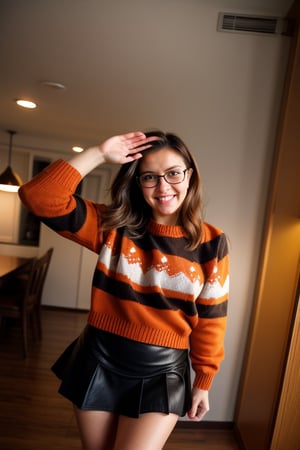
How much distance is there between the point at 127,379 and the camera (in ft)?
3.18

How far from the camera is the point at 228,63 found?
1681mm

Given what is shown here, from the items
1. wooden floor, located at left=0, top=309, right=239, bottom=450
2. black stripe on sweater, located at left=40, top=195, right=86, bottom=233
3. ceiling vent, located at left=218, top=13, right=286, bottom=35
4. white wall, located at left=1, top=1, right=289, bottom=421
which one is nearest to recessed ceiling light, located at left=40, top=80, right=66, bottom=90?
white wall, located at left=1, top=1, right=289, bottom=421

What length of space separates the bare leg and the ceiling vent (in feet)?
5.87

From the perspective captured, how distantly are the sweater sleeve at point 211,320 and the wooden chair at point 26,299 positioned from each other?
2067mm

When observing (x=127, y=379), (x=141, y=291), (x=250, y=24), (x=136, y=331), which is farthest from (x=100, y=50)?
(x=127, y=379)

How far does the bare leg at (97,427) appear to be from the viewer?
1.00 m

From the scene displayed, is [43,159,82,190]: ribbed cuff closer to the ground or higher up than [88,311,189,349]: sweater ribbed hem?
higher up

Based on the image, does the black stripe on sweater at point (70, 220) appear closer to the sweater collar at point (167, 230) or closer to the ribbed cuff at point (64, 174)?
the ribbed cuff at point (64, 174)

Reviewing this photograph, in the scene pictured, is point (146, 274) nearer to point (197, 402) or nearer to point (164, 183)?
point (164, 183)

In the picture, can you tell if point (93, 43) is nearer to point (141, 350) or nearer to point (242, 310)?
point (141, 350)

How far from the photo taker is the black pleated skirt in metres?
0.95

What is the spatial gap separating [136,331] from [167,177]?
509 mm

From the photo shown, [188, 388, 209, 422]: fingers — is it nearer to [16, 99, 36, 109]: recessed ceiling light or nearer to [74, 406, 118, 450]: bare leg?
[74, 406, 118, 450]: bare leg

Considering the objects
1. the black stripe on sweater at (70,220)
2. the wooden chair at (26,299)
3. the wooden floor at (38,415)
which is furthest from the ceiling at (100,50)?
the wooden floor at (38,415)
